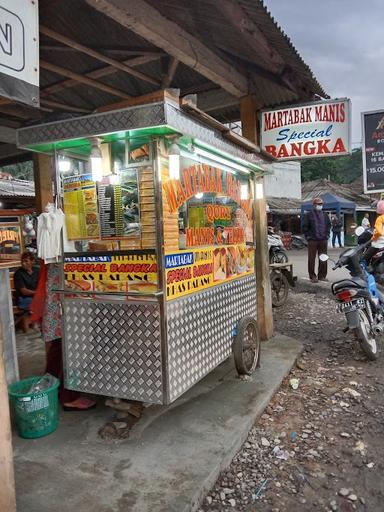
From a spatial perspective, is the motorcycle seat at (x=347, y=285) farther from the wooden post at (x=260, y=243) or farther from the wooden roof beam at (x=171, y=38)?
the wooden roof beam at (x=171, y=38)

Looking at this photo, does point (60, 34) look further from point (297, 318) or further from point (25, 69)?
point (297, 318)

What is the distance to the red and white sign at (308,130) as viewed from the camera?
5320 mm

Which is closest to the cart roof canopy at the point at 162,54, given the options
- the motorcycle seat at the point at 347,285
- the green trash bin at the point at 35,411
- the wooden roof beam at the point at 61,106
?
the wooden roof beam at the point at 61,106

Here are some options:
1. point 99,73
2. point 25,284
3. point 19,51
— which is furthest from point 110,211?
point 25,284

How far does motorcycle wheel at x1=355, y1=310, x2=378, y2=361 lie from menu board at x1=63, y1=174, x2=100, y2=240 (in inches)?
135

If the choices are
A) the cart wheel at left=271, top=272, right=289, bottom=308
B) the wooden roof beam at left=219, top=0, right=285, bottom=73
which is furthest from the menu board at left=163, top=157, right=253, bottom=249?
the cart wheel at left=271, top=272, right=289, bottom=308

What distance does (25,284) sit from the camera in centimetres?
661

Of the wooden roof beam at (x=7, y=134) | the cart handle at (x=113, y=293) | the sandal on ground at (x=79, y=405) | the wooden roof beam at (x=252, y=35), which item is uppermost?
the wooden roof beam at (x=252, y=35)

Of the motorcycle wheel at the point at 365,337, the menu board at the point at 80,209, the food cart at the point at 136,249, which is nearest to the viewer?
the food cart at the point at 136,249

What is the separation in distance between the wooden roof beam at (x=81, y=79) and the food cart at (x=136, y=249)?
1.70 m

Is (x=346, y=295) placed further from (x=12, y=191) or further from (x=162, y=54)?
(x=12, y=191)

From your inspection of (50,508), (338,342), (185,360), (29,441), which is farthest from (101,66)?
(338,342)

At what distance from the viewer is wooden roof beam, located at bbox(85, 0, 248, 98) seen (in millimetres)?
3205

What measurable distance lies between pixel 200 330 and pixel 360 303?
2575 millimetres
